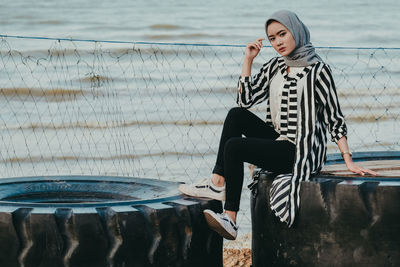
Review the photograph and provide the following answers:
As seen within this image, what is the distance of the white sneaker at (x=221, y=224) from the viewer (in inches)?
211

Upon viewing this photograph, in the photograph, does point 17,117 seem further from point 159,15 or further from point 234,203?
point 159,15

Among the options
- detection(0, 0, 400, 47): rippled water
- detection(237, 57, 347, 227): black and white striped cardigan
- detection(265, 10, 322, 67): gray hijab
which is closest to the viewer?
detection(237, 57, 347, 227): black and white striped cardigan

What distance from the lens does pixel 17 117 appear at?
1417cm

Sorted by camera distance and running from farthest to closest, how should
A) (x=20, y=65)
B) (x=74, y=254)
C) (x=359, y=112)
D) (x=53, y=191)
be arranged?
(x=20, y=65)
(x=359, y=112)
(x=53, y=191)
(x=74, y=254)

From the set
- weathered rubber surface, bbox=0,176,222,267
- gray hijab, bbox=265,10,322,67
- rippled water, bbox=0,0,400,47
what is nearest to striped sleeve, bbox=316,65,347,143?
gray hijab, bbox=265,10,322,67

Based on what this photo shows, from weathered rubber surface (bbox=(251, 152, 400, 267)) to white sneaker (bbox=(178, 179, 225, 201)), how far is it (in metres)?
0.41

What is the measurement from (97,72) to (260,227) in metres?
12.6

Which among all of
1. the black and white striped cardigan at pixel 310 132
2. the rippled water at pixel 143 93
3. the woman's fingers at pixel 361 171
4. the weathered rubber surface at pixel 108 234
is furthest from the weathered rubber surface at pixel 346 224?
the rippled water at pixel 143 93

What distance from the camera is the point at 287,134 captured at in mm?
5766

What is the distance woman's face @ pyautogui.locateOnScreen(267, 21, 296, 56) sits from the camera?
577 cm

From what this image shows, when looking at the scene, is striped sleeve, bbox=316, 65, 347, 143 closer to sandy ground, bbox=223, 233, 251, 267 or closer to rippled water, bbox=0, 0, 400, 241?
sandy ground, bbox=223, 233, 251, 267

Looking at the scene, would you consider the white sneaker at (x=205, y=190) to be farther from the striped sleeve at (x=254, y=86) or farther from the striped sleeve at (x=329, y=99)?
the striped sleeve at (x=329, y=99)

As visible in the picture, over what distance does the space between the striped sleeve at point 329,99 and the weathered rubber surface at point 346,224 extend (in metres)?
0.34

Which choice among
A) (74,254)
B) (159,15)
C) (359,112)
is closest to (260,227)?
(74,254)
